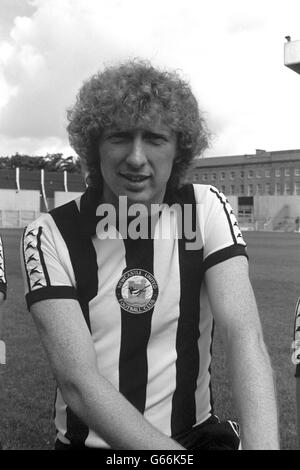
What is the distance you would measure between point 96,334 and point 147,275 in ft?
0.93

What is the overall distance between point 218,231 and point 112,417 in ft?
2.63

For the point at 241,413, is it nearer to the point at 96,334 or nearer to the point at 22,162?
the point at 96,334

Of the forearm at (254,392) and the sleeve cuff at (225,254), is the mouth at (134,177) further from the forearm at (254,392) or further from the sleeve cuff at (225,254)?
the forearm at (254,392)

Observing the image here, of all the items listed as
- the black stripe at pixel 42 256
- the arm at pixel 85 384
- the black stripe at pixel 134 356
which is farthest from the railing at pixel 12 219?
the arm at pixel 85 384

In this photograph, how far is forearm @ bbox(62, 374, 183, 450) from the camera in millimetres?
1872

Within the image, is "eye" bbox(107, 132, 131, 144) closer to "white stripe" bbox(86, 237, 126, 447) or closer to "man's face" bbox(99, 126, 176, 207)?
"man's face" bbox(99, 126, 176, 207)

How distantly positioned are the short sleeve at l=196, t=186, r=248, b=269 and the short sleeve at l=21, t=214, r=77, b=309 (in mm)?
515

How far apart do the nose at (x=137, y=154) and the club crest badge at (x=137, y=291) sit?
394mm

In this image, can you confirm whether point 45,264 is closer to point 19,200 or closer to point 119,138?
point 119,138

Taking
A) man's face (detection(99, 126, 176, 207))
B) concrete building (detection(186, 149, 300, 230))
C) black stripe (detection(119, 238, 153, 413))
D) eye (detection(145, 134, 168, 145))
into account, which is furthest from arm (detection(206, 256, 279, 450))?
concrete building (detection(186, 149, 300, 230))

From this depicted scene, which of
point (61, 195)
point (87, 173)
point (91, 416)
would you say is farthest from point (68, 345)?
point (61, 195)

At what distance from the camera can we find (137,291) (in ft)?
7.50

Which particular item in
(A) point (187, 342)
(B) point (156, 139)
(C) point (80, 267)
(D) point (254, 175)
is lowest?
(A) point (187, 342)

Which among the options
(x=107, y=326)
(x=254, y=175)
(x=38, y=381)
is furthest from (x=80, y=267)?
(x=254, y=175)
